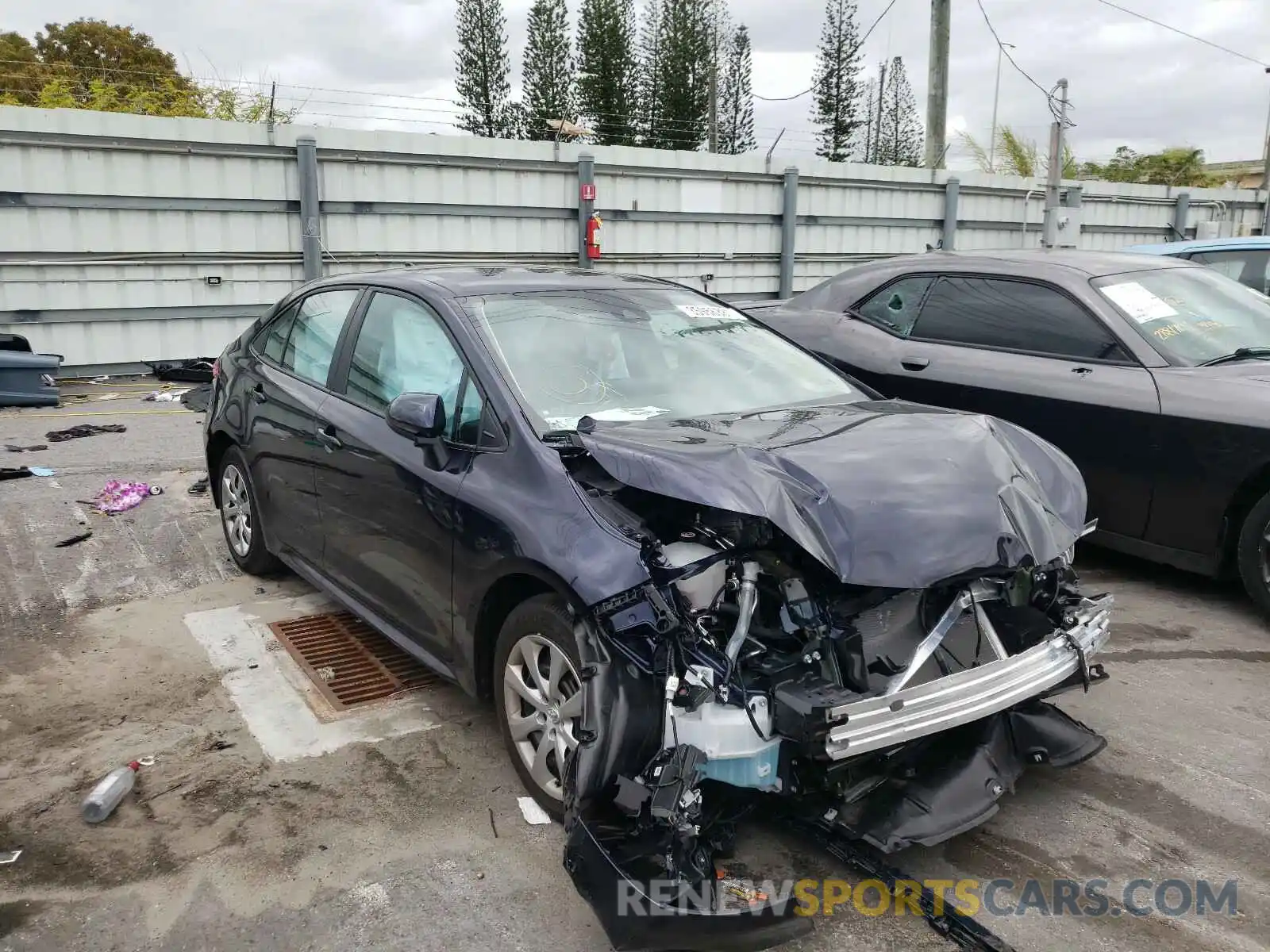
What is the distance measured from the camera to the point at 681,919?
92.4 inches

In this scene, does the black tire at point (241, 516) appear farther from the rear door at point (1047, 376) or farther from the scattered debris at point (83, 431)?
the rear door at point (1047, 376)

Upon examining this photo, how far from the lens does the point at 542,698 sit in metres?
3.03

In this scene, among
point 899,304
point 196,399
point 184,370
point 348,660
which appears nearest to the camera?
point 348,660

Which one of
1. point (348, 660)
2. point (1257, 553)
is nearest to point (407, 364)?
point (348, 660)

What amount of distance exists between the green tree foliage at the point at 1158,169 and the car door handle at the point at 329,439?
1447 inches

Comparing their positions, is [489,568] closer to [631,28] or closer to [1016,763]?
[1016,763]

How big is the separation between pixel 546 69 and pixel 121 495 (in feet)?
105

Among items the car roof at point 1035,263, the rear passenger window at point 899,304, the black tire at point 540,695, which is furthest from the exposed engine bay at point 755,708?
the rear passenger window at point 899,304

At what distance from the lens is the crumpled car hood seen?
259 centimetres

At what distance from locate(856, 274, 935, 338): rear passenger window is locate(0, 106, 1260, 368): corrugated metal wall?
6.07 m

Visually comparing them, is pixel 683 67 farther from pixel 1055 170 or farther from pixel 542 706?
pixel 542 706

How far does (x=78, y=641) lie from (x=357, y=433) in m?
1.80

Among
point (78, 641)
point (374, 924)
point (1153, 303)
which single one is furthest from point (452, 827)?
point (1153, 303)

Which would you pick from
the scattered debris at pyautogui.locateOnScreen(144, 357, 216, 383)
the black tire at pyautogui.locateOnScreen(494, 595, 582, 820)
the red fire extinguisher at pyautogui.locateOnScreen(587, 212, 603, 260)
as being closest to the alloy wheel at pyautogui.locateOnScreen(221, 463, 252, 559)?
the black tire at pyautogui.locateOnScreen(494, 595, 582, 820)
